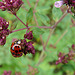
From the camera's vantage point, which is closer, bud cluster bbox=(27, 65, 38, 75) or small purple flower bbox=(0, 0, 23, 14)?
small purple flower bbox=(0, 0, 23, 14)

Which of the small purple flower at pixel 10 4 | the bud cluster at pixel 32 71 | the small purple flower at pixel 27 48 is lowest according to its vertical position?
the bud cluster at pixel 32 71

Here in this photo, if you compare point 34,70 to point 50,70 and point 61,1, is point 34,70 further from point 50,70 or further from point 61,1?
point 61,1

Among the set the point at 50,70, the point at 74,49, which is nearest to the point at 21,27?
the point at 74,49

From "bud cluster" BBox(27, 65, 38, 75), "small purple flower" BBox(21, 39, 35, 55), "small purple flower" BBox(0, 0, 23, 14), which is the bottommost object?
"bud cluster" BBox(27, 65, 38, 75)

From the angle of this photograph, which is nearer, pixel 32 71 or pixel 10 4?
pixel 10 4

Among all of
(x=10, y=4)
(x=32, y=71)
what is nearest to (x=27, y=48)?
Answer: (x=10, y=4)

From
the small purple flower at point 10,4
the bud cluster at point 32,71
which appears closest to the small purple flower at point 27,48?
the small purple flower at point 10,4

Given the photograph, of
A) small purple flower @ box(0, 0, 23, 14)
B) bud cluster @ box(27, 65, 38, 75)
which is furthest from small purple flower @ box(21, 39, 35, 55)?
bud cluster @ box(27, 65, 38, 75)

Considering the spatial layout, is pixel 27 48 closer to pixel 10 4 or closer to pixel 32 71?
pixel 10 4

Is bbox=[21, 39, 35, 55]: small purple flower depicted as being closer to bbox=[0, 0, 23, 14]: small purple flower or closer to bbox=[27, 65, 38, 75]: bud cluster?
bbox=[0, 0, 23, 14]: small purple flower

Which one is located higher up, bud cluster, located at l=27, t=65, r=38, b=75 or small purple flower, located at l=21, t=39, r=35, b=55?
small purple flower, located at l=21, t=39, r=35, b=55

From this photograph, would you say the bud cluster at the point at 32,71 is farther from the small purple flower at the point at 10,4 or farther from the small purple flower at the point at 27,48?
the small purple flower at the point at 10,4
